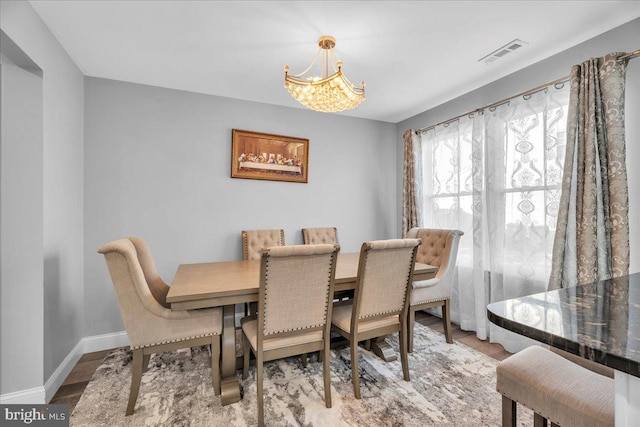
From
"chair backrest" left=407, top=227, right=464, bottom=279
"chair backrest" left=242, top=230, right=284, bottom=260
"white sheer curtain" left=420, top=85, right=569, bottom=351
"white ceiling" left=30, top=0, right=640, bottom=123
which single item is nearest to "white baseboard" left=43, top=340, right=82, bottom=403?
"chair backrest" left=242, top=230, right=284, bottom=260

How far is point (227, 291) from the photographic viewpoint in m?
1.73

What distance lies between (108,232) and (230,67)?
6.37 ft

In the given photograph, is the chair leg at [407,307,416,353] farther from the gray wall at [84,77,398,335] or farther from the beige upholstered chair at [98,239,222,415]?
the beige upholstered chair at [98,239,222,415]

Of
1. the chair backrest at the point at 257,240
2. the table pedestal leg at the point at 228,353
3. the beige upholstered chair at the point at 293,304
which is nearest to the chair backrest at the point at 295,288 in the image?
the beige upholstered chair at the point at 293,304

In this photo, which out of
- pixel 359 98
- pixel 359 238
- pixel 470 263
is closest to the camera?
pixel 359 98

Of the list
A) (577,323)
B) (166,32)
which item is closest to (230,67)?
(166,32)

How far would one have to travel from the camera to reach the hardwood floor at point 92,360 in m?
2.00

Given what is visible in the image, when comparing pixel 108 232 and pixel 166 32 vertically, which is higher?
pixel 166 32

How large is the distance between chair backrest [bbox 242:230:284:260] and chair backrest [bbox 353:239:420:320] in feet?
4.92

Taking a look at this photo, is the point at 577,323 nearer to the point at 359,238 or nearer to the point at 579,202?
the point at 579,202

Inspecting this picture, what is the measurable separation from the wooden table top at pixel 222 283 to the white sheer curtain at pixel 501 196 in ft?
3.14

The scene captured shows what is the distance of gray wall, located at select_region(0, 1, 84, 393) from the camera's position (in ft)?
5.90

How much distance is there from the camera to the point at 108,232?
2.79 meters

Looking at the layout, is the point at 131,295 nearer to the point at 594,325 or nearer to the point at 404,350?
the point at 404,350
